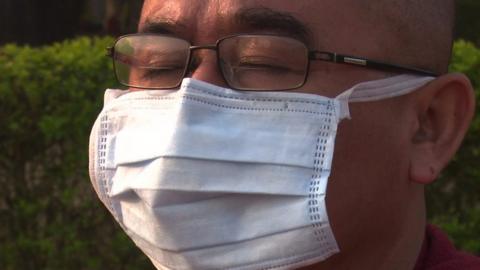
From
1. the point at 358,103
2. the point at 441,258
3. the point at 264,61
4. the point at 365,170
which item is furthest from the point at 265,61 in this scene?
the point at 441,258

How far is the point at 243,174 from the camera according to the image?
6.85 ft

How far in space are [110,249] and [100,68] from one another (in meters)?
1.07

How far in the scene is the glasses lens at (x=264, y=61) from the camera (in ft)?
6.89

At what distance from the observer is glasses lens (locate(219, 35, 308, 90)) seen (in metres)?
2.10

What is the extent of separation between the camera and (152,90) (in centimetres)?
223

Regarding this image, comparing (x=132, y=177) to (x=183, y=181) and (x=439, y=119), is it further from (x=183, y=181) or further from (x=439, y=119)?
(x=439, y=119)

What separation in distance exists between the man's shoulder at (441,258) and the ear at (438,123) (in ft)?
0.90

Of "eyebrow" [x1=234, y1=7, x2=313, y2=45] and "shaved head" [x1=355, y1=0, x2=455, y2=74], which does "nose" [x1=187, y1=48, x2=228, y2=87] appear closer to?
"eyebrow" [x1=234, y1=7, x2=313, y2=45]

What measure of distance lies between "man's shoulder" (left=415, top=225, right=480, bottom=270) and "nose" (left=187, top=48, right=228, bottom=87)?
0.78 m

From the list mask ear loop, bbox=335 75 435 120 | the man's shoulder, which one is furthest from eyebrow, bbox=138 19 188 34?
the man's shoulder

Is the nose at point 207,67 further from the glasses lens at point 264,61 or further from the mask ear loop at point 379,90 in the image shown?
the mask ear loop at point 379,90

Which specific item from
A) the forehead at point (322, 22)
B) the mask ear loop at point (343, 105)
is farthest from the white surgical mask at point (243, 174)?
the forehead at point (322, 22)

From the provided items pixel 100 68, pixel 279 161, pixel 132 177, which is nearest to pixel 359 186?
pixel 279 161

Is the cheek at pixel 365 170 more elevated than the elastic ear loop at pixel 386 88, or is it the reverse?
the elastic ear loop at pixel 386 88
